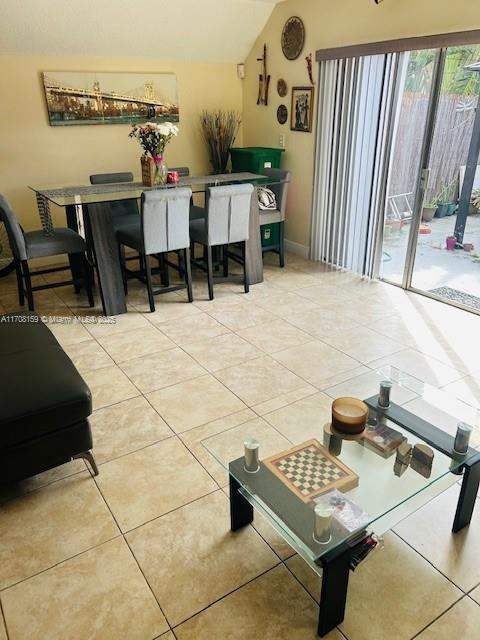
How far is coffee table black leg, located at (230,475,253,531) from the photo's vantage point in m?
1.83

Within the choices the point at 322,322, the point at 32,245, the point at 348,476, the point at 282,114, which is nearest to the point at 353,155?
the point at 282,114

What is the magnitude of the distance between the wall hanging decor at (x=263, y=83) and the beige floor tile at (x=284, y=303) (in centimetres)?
231

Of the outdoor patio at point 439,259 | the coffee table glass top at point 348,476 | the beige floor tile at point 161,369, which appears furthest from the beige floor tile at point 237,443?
the outdoor patio at point 439,259

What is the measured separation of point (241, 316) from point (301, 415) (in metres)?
1.46

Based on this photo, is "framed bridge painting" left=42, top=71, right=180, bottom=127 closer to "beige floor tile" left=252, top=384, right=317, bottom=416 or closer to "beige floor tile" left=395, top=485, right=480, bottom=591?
"beige floor tile" left=252, top=384, right=317, bottom=416

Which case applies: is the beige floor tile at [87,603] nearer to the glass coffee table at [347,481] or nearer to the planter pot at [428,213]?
the glass coffee table at [347,481]

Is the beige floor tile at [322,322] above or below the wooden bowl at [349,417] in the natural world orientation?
below

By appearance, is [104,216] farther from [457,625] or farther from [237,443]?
[457,625]

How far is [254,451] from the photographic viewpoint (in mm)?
1735

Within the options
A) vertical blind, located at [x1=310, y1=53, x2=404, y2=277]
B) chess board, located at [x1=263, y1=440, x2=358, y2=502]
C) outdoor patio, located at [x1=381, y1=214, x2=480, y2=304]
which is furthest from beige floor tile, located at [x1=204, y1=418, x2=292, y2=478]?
vertical blind, located at [x1=310, y1=53, x2=404, y2=277]

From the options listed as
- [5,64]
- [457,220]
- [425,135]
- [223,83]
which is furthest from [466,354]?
[5,64]

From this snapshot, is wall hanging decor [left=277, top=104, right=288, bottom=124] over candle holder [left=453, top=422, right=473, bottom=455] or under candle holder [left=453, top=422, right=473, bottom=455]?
over

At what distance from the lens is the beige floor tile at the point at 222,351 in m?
3.15

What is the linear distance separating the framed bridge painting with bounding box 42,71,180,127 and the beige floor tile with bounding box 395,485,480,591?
175 inches
